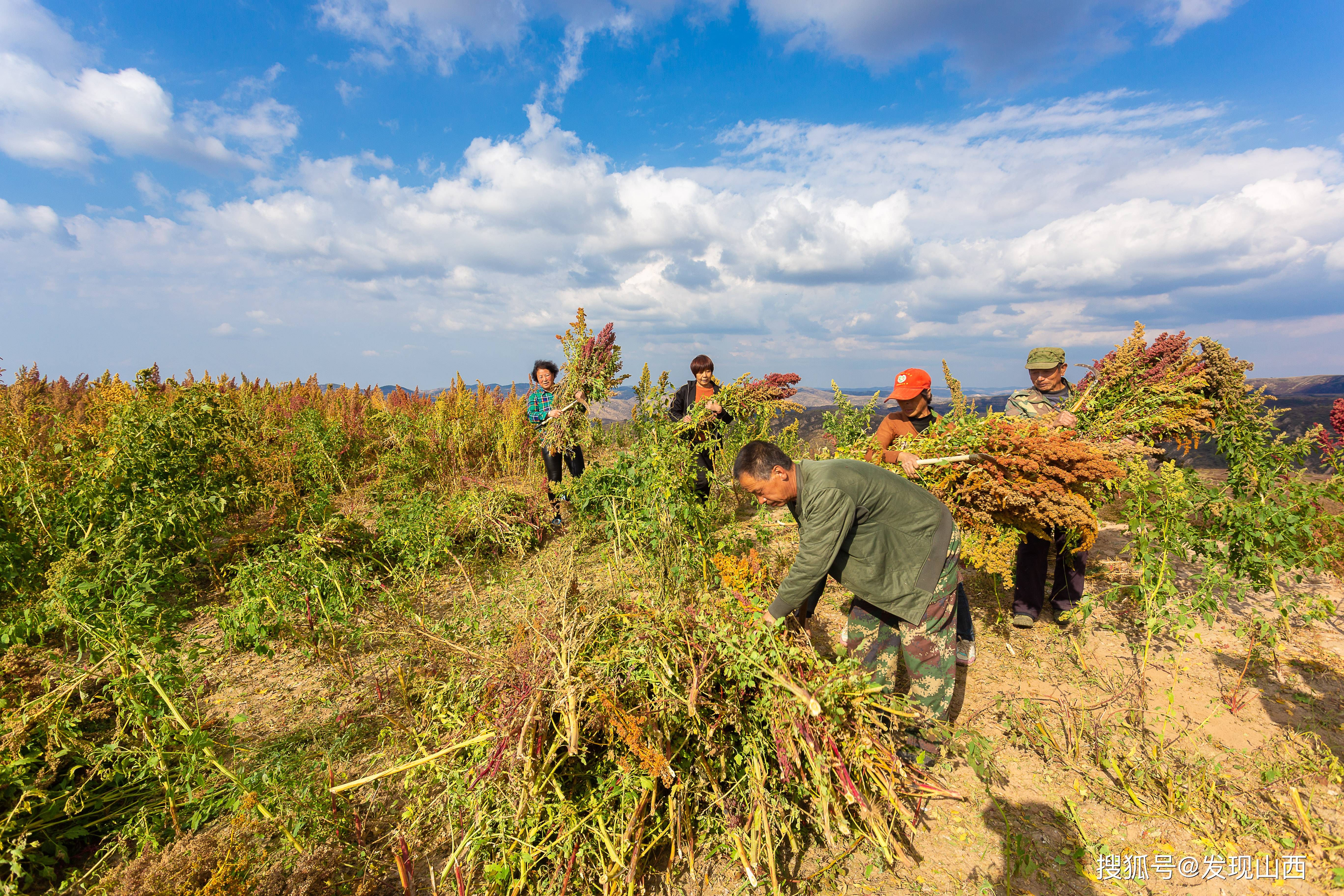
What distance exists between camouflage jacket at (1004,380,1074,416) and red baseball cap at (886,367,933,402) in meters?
0.87

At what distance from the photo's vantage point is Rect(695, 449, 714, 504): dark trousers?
4.51 metres

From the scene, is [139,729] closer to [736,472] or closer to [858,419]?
[736,472]

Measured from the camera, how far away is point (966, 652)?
3510 mm

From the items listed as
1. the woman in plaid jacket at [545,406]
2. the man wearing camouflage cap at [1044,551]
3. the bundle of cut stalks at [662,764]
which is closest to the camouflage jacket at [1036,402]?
the man wearing camouflage cap at [1044,551]

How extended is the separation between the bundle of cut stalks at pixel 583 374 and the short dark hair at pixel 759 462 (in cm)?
296

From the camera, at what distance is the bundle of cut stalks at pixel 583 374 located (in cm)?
559

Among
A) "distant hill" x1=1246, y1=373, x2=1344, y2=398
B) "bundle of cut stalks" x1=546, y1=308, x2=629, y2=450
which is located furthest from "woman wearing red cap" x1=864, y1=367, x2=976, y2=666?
"distant hill" x1=1246, y1=373, x2=1344, y2=398

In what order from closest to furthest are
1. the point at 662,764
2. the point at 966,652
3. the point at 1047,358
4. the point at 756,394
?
the point at 662,764
the point at 966,652
the point at 1047,358
the point at 756,394

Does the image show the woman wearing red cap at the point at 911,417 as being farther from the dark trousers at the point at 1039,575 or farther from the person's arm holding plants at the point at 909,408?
the dark trousers at the point at 1039,575

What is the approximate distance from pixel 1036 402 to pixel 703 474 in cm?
346

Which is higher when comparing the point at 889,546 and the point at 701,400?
the point at 701,400

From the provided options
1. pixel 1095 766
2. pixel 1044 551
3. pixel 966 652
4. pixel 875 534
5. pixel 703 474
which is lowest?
pixel 1095 766

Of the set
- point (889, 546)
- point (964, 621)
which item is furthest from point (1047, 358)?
point (889, 546)

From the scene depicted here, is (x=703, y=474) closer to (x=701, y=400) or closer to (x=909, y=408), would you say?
(x=701, y=400)
